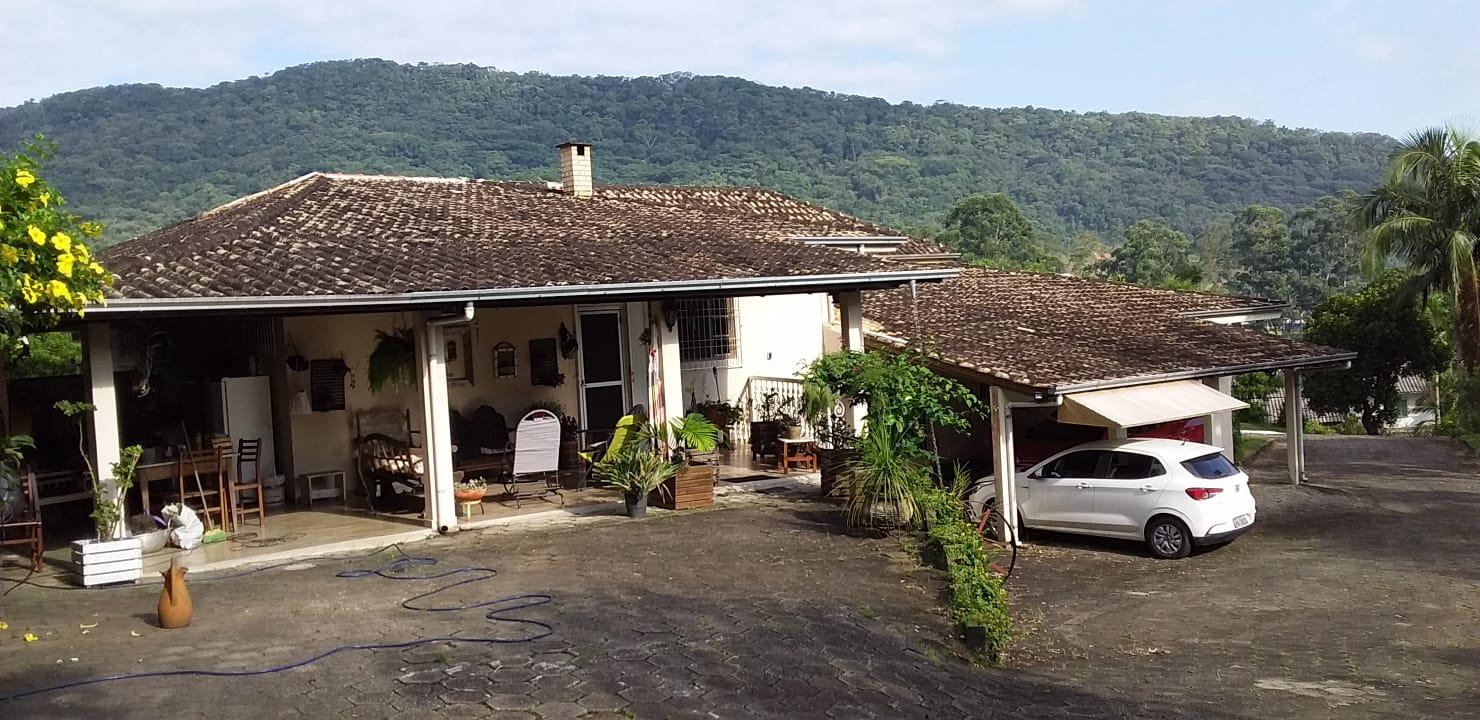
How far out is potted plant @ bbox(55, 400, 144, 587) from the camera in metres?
9.80

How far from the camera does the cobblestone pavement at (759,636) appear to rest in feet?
22.9

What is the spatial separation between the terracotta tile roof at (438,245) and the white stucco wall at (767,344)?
1323mm

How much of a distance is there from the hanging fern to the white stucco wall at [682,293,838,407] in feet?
19.7

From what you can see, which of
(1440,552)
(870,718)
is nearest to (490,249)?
(870,718)

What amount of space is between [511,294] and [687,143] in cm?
9441

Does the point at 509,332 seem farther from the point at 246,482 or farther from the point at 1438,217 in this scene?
the point at 1438,217

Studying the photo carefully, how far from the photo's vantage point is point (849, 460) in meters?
13.2

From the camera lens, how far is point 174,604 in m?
8.41

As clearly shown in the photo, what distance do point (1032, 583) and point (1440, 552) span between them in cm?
596

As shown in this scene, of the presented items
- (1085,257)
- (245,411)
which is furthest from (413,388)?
(1085,257)

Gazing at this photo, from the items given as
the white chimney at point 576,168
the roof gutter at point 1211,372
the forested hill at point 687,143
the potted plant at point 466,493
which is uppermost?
the forested hill at point 687,143

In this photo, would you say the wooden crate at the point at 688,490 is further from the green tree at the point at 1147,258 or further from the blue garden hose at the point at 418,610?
the green tree at the point at 1147,258

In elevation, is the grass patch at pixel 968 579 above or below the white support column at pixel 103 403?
below

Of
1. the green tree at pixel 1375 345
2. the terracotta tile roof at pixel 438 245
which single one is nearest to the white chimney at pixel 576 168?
the terracotta tile roof at pixel 438 245
